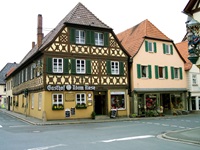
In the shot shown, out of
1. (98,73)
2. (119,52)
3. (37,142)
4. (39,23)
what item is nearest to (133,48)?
(119,52)

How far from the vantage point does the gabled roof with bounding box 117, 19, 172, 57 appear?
1217 inches

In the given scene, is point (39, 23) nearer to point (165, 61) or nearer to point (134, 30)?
point (134, 30)

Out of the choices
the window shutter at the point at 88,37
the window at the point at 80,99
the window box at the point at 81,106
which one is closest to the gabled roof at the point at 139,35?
the window shutter at the point at 88,37

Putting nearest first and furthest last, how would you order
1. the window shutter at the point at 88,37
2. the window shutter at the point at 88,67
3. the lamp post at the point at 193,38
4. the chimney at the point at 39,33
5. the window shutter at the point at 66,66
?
1. the lamp post at the point at 193,38
2. the window shutter at the point at 66,66
3. the window shutter at the point at 88,67
4. the window shutter at the point at 88,37
5. the chimney at the point at 39,33

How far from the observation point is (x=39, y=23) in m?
29.9

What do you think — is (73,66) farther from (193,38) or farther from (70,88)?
(193,38)

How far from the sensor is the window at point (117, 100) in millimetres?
27969

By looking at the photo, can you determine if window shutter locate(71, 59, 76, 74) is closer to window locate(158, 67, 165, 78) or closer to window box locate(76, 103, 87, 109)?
window box locate(76, 103, 87, 109)

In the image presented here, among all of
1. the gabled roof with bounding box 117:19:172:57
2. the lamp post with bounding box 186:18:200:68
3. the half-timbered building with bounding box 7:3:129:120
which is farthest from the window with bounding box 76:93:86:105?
the lamp post with bounding box 186:18:200:68

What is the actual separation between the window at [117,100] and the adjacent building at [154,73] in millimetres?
1447

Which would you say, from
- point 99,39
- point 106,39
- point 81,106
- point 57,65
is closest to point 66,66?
point 57,65

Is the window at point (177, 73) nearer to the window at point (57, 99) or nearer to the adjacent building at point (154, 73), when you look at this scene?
the adjacent building at point (154, 73)

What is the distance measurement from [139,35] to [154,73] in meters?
4.87

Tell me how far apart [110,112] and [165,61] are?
1030 cm
